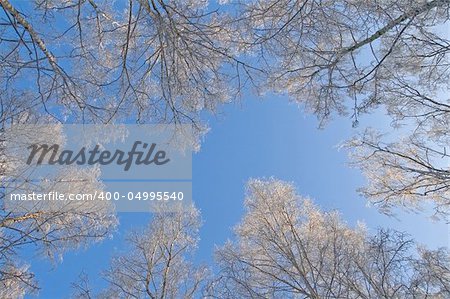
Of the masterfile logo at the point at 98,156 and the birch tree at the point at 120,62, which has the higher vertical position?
the masterfile logo at the point at 98,156

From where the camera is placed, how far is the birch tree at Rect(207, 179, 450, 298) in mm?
4508

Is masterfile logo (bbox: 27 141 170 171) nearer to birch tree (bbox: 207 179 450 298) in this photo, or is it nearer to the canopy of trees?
the canopy of trees

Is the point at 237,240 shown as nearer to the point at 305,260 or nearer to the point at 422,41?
the point at 305,260

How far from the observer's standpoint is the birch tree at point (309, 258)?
4508mm

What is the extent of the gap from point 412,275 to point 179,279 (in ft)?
13.3

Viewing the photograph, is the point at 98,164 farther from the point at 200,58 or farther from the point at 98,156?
the point at 200,58

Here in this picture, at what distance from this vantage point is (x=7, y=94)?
3.24 m

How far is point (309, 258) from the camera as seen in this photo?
18.2 ft

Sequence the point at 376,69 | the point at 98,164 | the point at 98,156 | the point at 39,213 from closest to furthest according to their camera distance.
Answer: the point at 376,69 → the point at 39,213 → the point at 98,156 → the point at 98,164

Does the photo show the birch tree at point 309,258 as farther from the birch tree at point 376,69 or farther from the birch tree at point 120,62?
the birch tree at point 120,62

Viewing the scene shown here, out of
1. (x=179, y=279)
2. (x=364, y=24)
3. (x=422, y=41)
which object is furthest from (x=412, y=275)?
(x=179, y=279)

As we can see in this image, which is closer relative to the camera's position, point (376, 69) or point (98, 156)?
point (376, 69)

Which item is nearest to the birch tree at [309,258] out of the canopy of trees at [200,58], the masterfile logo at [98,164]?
the canopy of trees at [200,58]

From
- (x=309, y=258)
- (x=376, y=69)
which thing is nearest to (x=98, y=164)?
(x=309, y=258)
